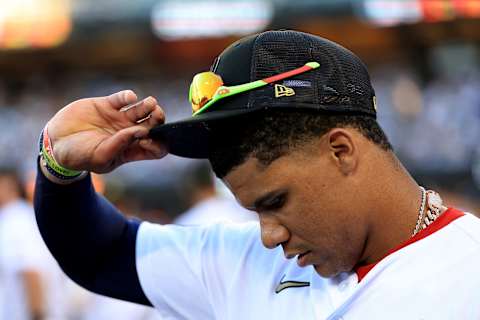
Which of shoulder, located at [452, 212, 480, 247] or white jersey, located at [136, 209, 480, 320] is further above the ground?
shoulder, located at [452, 212, 480, 247]

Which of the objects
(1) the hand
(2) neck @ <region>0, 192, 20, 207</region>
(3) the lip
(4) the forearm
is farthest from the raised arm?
(2) neck @ <region>0, 192, 20, 207</region>

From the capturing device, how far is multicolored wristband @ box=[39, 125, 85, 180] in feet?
7.14

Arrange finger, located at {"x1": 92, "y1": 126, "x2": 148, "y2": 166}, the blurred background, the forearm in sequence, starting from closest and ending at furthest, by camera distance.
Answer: finger, located at {"x1": 92, "y1": 126, "x2": 148, "y2": 166}, the forearm, the blurred background

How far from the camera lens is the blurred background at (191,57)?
426 inches

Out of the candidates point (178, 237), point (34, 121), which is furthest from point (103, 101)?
point (34, 121)

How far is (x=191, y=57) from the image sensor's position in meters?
12.9

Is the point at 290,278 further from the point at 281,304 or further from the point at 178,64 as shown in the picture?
the point at 178,64

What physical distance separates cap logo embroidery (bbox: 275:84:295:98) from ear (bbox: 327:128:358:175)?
14 cm

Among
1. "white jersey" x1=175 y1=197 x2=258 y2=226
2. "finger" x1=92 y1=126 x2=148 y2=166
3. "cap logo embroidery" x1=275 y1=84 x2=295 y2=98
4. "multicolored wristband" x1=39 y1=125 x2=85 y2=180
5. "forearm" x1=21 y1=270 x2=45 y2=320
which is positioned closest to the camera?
"cap logo embroidery" x1=275 y1=84 x2=295 y2=98

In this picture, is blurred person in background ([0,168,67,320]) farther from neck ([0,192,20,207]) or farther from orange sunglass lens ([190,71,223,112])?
orange sunglass lens ([190,71,223,112])

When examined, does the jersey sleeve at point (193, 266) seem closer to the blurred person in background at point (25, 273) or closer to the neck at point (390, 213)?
the neck at point (390, 213)

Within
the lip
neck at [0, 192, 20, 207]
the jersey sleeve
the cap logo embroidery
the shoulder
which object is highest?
the cap logo embroidery

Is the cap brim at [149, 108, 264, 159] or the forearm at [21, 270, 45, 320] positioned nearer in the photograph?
the cap brim at [149, 108, 264, 159]

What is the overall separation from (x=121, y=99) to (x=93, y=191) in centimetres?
33
